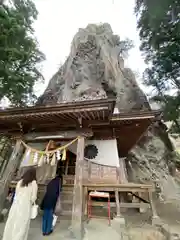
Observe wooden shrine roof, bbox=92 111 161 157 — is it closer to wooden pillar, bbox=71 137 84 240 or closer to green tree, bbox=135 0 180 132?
wooden pillar, bbox=71 137 84 240

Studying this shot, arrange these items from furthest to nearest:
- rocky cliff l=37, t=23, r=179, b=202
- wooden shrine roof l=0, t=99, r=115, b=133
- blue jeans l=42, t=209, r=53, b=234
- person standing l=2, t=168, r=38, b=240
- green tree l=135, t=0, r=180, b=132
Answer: rocky cliff l=37, t=23, r=179, b=202 → green tree l=135, t=0, r=180, b=132 → wooden shrine roof l=0, t=99, r=115, b=133 → blue jeans l=42, t=209, r=53, b=234 → person standing l=2, t=168, r=38, b=240

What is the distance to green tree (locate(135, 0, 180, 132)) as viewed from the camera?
8.67 meters

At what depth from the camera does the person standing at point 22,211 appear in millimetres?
3211

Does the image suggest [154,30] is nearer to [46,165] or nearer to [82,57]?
[82,57]

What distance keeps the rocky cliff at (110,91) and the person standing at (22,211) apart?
8.83 meters

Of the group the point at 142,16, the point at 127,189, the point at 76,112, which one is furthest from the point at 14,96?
the point at 142,16

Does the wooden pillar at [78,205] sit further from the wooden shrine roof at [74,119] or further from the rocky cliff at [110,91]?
the rocky cliff at [110,91]

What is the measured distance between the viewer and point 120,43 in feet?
77.7

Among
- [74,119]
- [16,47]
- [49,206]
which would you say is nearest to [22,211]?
[49,206]

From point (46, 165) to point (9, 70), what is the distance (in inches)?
216

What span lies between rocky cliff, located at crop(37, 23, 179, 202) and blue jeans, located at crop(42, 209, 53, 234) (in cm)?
874

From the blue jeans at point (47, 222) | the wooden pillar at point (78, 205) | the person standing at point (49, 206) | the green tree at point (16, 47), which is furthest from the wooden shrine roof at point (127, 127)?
the green tree at point (16, 47)

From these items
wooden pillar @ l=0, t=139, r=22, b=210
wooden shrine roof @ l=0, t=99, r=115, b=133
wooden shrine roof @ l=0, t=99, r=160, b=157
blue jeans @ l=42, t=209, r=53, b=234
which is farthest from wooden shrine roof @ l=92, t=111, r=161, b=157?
blue jeans @ l=42, t=209, r=53, b=234

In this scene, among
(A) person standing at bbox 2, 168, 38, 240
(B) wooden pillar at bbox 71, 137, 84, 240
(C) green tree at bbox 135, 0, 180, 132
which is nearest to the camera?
(A) person standing at bbox 2, 168, 38, 240
